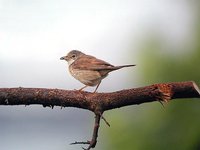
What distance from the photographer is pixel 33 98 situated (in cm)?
737

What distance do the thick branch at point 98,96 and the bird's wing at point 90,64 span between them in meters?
1.88

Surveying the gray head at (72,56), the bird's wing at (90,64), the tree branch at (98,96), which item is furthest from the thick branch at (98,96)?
the gray head at (72,56)

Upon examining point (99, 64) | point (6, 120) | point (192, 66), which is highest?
point (99, 64)

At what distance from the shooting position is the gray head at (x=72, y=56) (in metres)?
11.5

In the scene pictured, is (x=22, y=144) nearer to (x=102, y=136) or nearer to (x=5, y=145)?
(x=5, y=145)

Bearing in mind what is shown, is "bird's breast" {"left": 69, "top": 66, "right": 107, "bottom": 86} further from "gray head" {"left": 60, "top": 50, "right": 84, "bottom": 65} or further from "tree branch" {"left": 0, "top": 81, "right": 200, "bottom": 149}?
"tree branch" {"left": 0, "top": 81, "right": 200, "bottom": 149}

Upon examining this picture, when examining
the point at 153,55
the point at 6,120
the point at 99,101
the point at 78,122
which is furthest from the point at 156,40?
the point at 6,120

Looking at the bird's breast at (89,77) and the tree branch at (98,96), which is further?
the bird's breast at (89,77)

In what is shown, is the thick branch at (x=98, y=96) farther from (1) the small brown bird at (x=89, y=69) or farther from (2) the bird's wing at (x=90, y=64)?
(2) the bird's wing at (x=90, y=64)

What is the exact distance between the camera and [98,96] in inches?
291

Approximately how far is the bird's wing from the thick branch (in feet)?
6.16

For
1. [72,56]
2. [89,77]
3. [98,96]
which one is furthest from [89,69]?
[98,96]

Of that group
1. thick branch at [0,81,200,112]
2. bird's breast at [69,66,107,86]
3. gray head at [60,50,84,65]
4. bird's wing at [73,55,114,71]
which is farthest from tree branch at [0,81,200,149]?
gray head at [60,50,84,65]

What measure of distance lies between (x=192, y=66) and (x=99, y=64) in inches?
613
